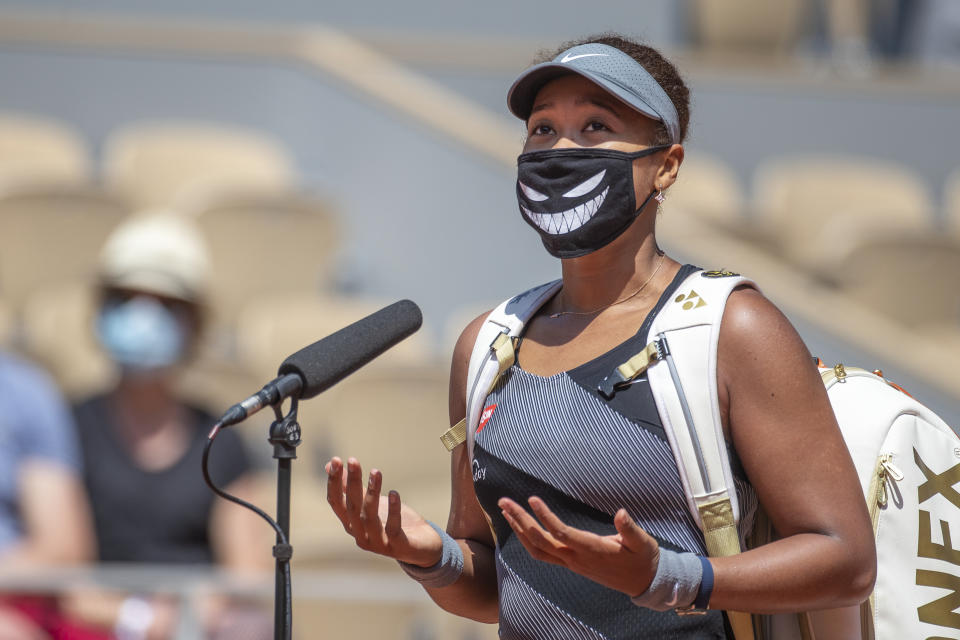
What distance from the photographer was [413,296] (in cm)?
623

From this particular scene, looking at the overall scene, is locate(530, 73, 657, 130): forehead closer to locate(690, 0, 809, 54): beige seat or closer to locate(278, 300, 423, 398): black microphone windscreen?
locate(278, 300, 423, 398): black microphone windscreen

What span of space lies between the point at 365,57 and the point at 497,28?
5.63 feet

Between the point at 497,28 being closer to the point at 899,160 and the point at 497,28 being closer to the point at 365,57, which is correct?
the point at 365,57

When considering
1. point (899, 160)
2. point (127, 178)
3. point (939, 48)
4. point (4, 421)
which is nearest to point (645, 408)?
point (4, 421)

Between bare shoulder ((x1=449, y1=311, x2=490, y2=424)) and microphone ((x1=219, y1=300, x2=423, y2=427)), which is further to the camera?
bare shoulder ((x1=449, y1=311, x2=490, y2=424))

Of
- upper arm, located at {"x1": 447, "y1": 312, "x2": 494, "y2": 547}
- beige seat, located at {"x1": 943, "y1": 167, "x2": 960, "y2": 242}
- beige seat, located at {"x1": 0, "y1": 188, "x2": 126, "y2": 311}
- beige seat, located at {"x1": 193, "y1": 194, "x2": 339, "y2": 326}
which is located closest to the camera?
upper arm, located at {"x1": 447, "y1": 312, "x2": 494, "y2": 547}

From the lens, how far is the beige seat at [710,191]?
6941 millimetres

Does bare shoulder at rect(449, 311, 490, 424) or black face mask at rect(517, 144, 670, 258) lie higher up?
black face mask at rect(517, 144, 670, 258)

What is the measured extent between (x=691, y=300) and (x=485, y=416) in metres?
0.34

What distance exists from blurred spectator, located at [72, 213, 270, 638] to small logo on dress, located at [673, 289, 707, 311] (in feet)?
8.20

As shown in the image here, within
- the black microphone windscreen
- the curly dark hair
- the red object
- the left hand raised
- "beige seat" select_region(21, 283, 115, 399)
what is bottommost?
the red object

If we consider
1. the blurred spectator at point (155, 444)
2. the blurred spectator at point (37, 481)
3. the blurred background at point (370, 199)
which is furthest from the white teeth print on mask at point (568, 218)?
the blurred spectator at point (37, 481)

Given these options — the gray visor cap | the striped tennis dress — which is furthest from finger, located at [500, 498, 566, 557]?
the gray visor cap

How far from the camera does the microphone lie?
1.76 metres
